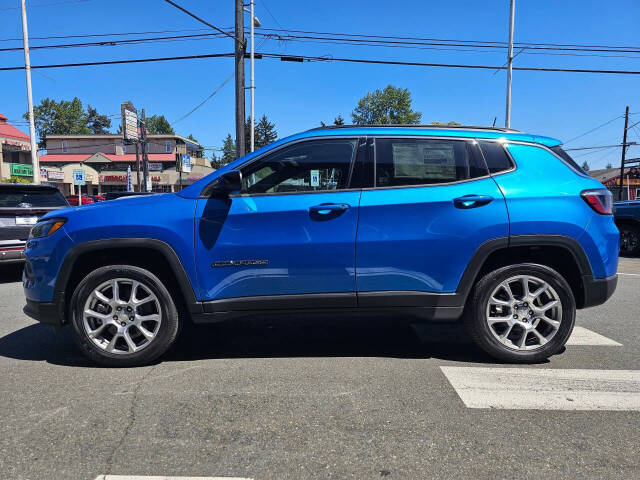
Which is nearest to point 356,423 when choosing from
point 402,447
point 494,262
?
point 402,447

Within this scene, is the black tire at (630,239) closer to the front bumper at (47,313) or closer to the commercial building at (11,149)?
the front bumper at (47,313)

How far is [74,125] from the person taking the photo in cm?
9169

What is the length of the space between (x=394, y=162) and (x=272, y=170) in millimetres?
988

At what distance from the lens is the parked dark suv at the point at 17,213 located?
7.10 metres

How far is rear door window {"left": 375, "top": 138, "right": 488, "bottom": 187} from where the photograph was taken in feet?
11.5

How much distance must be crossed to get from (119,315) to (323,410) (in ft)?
5.98

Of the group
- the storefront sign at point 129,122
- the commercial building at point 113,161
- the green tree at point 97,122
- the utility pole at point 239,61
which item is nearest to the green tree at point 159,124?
the green tree at point 97,122

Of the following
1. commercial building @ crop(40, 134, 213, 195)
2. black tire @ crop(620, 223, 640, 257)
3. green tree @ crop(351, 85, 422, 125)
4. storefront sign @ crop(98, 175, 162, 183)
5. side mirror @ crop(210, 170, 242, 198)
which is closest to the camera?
side mirror @ crop(210, 170, 242, 198)

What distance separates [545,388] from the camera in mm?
3133

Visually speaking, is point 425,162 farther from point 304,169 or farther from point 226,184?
point 226,184

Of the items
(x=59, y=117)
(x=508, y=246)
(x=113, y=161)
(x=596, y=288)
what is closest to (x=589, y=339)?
(x=596, y=288)

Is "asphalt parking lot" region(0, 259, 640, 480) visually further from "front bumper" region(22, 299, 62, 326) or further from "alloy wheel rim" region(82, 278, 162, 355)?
"front bumper" region(22, 299, 62, 326)

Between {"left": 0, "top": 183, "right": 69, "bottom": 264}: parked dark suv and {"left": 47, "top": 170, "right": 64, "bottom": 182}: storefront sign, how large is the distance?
42850mm

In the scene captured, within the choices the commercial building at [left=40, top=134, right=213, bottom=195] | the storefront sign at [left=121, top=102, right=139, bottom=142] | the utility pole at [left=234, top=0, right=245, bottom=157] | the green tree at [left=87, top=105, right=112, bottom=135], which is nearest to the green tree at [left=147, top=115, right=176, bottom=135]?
the green tree at [left=87, top=105, right=112, bottom=135]
